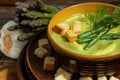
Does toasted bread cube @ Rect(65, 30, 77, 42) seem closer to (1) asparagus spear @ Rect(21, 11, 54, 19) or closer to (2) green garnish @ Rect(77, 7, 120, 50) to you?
(2) green garnish @ Rect(77, 7, 120, 50)

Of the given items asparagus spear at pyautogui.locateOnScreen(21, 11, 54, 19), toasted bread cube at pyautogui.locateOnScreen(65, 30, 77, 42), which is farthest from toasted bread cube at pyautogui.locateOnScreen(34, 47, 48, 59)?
asparagus spear at pyautogui.locateOnScreen(21, 11, 54, 19)

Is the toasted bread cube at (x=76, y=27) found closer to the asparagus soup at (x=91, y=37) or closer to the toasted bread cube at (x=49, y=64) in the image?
the asparagus soup at (x=91, y=37)

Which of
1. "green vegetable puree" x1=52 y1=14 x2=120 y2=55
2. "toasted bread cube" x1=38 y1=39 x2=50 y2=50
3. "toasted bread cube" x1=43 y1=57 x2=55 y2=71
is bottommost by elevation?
"toasted bread cube" x1=43 y1=57 x2=55 y2=71

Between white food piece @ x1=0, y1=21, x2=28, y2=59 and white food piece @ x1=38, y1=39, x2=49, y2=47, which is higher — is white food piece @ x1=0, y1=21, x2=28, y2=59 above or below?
below

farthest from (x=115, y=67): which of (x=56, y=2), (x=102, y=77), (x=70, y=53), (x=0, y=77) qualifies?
(x=56, y=2)

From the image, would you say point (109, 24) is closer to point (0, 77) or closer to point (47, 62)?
point (47, 62)

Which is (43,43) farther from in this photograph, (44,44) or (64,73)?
(64,73)
